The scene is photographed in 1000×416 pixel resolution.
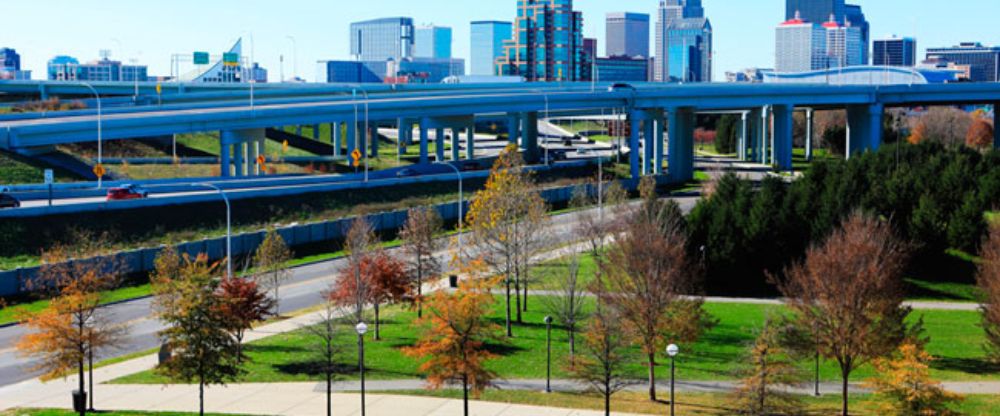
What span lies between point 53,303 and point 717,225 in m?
28.6

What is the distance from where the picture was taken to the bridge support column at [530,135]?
115875 mm

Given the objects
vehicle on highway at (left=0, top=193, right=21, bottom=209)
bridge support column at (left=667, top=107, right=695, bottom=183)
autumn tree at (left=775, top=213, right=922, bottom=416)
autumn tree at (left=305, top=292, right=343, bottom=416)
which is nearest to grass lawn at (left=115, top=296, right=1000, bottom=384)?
autumn tree at (left=305, top=292, right=343, bottom=416)

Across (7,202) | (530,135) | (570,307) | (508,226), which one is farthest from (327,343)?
(530,135)

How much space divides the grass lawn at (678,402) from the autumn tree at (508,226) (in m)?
10.1

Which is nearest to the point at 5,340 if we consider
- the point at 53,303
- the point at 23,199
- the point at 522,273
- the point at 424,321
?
the point at 53,303

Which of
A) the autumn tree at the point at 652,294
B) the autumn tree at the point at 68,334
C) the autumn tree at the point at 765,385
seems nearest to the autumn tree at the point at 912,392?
the autumn tree at the point at 765,385

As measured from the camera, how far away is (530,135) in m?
117

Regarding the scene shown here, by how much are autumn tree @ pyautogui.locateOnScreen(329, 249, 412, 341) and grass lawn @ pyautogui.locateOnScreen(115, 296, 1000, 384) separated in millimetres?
1211

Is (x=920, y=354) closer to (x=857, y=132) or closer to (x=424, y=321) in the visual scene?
(x=424, y=321)

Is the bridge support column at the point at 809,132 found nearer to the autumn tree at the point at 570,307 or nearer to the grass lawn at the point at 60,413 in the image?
the autumn tree at the point at 570,307

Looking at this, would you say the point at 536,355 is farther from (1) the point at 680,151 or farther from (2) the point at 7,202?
(1) the point at 680,151

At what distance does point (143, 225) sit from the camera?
5950 centimetres

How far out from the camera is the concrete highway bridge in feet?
256

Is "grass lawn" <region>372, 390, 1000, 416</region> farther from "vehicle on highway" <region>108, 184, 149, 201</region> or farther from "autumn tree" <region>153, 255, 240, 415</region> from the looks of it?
"vehicle on highway" <region>108, 184, 149, 201</region>
